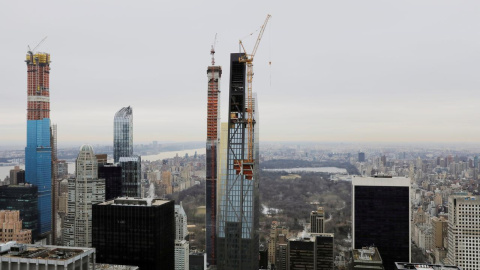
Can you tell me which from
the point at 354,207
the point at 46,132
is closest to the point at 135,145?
the point at 46,132

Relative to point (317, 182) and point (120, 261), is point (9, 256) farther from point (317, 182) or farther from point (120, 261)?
point (317, 182)

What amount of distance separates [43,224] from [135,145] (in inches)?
532

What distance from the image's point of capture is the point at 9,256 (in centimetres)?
1491

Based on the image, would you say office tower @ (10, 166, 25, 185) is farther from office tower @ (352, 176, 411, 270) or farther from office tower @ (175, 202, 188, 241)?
office tower @ (352, 176, 411, 270)

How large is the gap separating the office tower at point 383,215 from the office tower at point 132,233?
18436 millimetres

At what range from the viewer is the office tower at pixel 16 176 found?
45625 millimetres

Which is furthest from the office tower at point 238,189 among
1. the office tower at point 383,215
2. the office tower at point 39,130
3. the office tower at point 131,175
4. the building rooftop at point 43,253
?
the office tower at point 39,130

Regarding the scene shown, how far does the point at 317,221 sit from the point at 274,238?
434cm

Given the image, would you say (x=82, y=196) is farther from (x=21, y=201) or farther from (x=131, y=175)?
(x=21, y=201)

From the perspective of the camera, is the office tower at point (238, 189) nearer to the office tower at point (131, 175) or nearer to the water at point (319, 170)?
the water at point (319, 170)

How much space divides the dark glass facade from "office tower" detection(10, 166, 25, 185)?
36.0 m

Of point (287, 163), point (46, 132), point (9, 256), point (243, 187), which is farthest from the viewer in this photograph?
point (46, 132)

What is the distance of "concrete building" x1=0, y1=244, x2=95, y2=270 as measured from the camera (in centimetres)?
1429

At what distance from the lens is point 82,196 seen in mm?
40312
